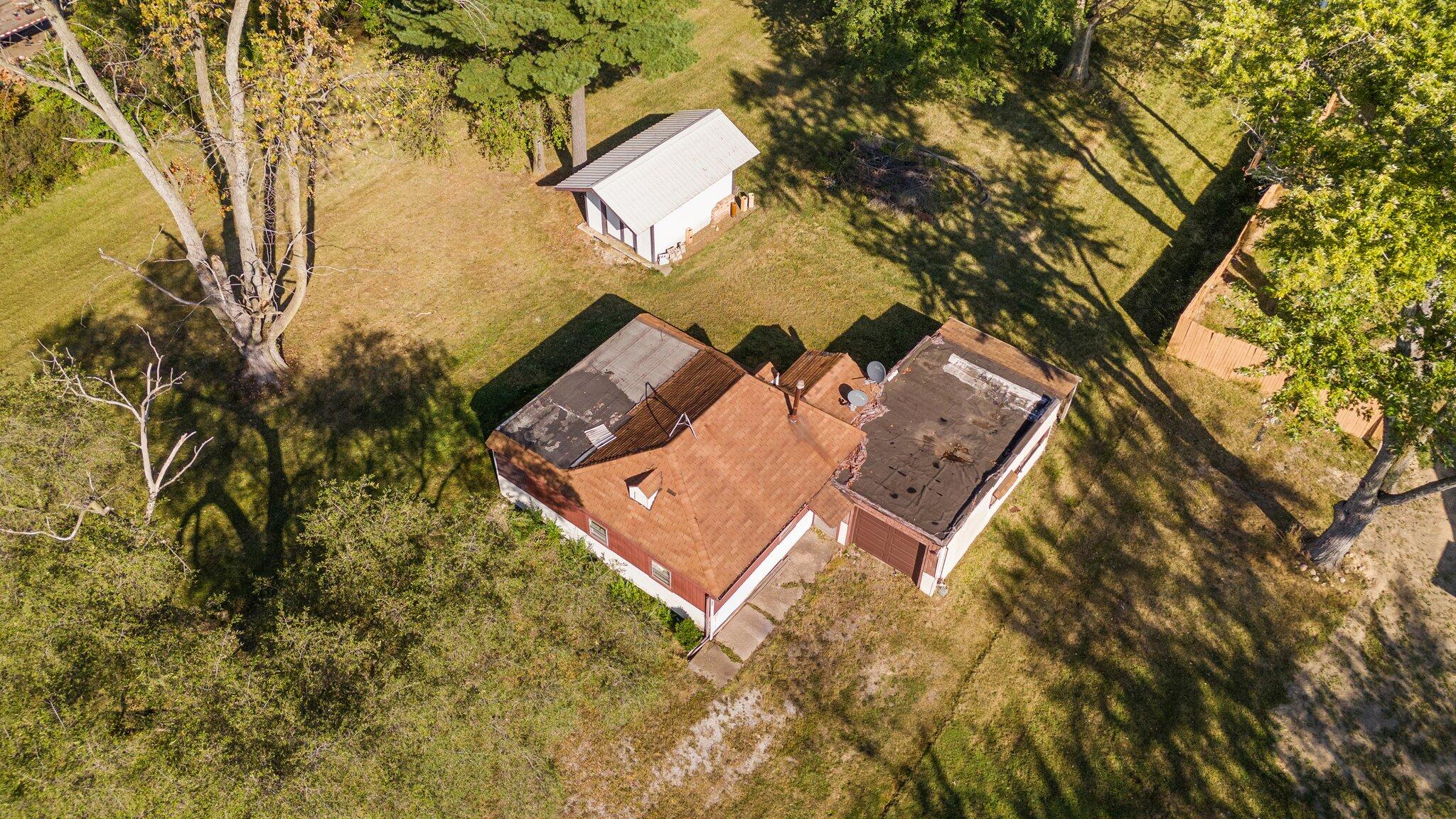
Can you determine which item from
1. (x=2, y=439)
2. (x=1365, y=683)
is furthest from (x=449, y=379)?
(x=1365, y=683)

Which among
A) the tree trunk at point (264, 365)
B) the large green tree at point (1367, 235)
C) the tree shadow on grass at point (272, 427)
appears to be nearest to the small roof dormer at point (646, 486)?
the tree shadow on grass at point (272, 427)

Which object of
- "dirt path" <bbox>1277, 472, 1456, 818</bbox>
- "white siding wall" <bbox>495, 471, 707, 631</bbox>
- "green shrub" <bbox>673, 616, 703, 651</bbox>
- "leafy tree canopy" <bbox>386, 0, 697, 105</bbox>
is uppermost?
"leafy tree canopy" <bbox>386, 0, 697, 105</bbox>

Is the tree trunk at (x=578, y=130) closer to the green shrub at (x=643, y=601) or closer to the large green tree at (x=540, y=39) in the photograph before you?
the large green tree at (x=540, y=39)

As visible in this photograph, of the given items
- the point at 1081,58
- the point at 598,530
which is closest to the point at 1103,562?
the point at 598,530

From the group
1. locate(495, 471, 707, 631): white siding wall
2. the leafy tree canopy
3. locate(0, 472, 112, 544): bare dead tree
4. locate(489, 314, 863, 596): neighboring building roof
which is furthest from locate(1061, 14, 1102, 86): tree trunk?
locate(0, 472, 112, 544): bare dead tree

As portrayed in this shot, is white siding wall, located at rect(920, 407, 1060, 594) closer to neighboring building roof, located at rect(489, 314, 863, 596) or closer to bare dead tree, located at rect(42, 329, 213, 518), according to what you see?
neighboring building roof, located at rect(489, 314, 863, 596)
